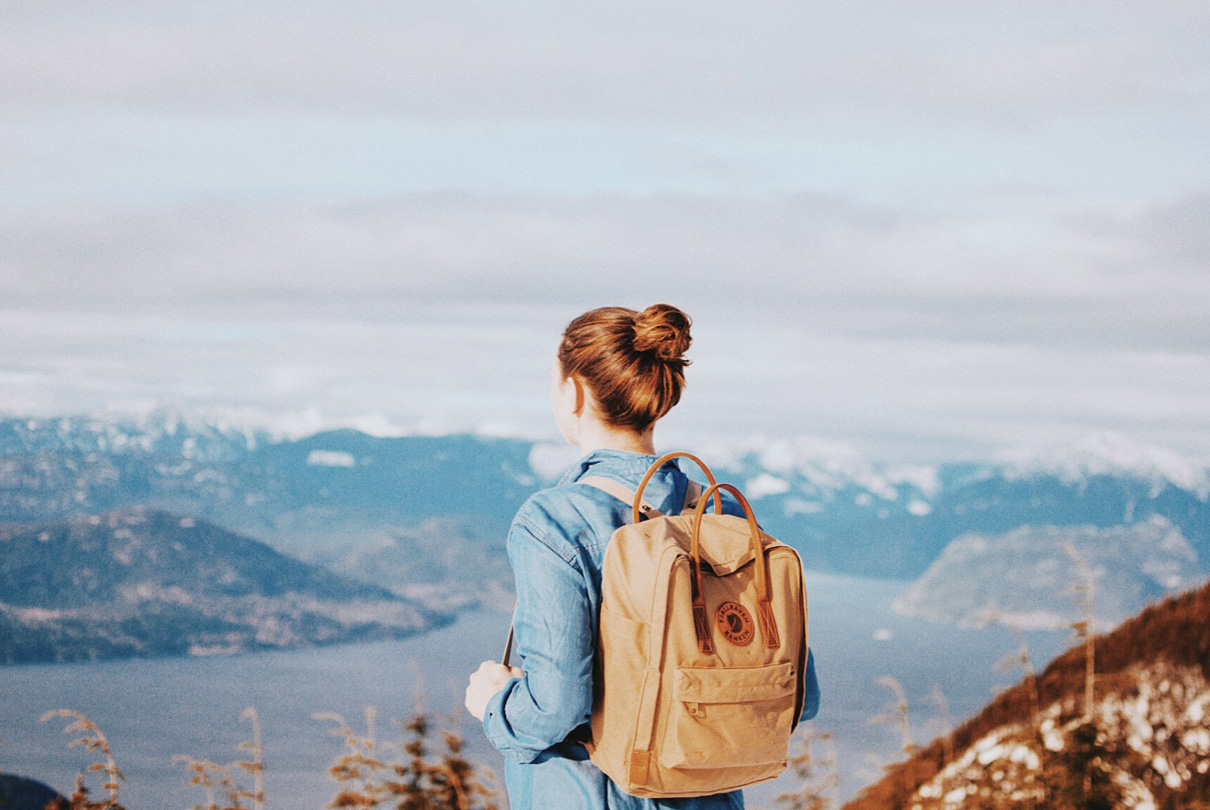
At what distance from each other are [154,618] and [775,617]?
144652 millimetres

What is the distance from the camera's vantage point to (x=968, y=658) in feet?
398

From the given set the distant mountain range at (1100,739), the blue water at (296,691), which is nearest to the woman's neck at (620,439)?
the distant mountain range at (1100,739)

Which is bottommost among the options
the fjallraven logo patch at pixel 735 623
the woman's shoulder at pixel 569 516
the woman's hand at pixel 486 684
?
the woman's hand at pixel 486 684

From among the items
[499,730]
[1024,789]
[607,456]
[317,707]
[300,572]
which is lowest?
[300,572]

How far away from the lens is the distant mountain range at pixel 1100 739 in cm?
356

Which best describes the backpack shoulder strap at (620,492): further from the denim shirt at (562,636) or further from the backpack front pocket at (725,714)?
the backpack front pocket at (725,714)

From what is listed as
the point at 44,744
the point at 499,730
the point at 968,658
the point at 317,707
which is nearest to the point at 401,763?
the point at 499,730

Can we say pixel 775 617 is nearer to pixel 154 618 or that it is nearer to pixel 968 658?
pixel 968 658

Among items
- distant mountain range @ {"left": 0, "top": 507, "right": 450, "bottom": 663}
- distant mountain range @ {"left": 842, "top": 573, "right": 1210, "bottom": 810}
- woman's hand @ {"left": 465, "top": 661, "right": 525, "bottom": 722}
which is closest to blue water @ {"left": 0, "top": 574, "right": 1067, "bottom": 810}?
distant mountain range @ {"left": 0, "top": 507, "right": 450, "bottom": 663}

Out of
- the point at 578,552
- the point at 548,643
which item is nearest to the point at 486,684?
the point at 548,643

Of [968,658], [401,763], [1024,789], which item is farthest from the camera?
[968,658]

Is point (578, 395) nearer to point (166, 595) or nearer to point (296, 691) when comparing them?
point (296, 691)

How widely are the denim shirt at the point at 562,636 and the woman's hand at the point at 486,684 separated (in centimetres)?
2

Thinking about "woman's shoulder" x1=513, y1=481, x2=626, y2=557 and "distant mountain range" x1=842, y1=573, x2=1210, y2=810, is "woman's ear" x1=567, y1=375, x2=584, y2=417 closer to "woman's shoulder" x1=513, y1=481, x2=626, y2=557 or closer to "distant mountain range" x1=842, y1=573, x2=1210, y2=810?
"woman's shoulder" x1=513, y1=481, x2=626, y2=557
